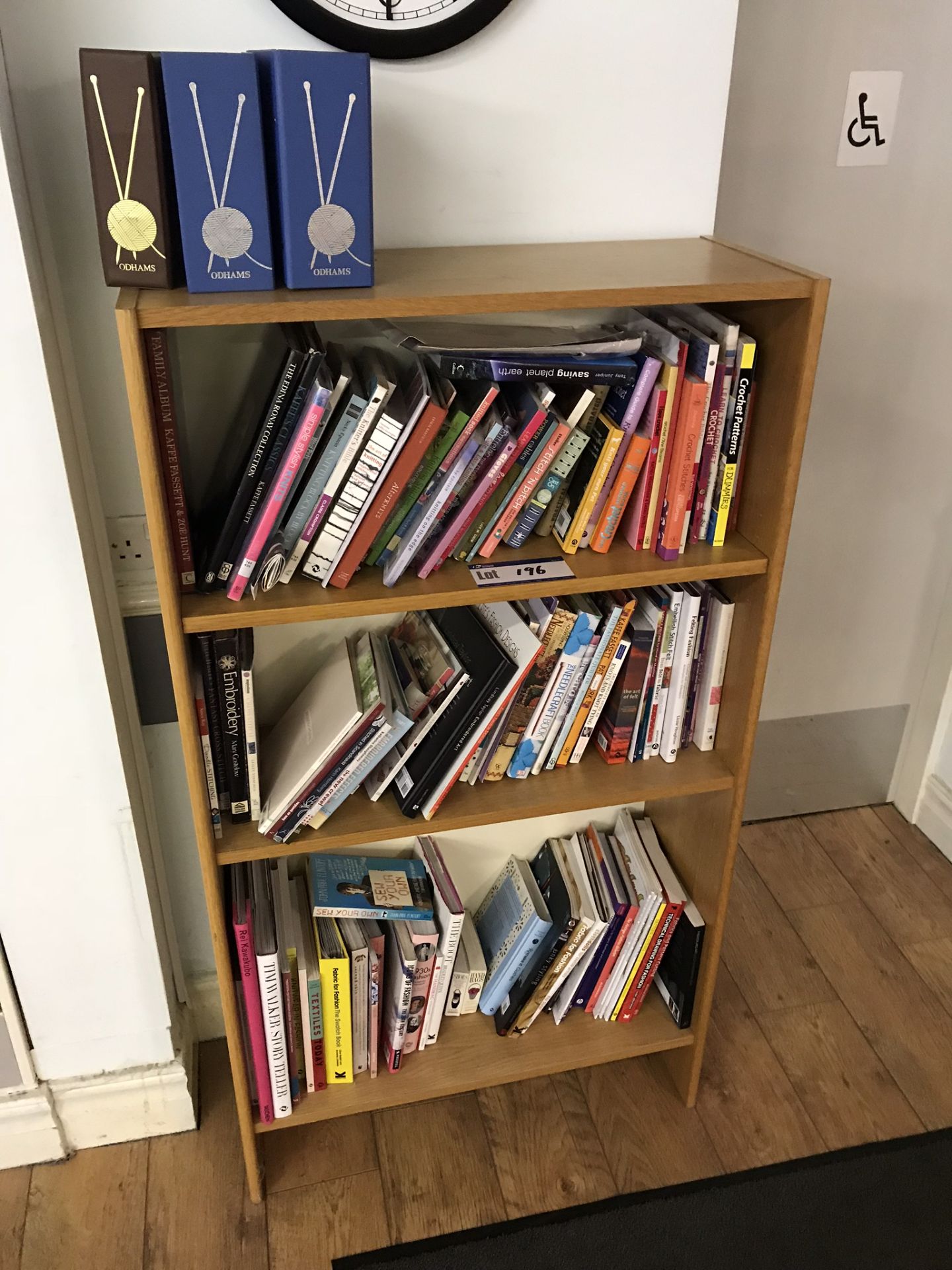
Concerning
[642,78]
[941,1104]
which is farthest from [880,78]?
[941,1104]

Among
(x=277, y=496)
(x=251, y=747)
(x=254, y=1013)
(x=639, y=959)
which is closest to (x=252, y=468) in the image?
(x=277, y=496)

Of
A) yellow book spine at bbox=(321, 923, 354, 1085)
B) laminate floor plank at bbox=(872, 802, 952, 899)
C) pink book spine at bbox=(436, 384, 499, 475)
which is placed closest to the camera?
pink book spine at bbox=(436, 384, 499, 475)

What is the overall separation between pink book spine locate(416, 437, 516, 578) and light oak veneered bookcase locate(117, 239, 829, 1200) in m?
0.02

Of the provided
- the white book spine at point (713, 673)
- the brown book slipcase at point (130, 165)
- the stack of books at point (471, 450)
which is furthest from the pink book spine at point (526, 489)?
the brown book slipcase at point (130, 165)

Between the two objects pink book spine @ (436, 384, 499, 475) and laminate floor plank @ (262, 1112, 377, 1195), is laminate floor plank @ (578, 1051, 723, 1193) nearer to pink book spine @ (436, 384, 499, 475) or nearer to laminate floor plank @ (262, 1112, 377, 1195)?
laminate floor plank @ (262, 1112, 377, 1195)

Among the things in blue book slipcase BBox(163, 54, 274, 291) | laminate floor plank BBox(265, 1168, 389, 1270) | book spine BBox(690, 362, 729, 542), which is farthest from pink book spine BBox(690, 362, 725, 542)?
laminate floor plank BBox(265, 1168, 389, 1270)

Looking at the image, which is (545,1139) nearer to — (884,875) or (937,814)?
(884,875)

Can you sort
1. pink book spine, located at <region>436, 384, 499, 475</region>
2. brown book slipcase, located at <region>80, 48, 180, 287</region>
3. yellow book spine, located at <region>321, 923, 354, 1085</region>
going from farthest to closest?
1. yellow book spine, located at <region>321, 923, 354, 1085</region>
2. pink book spine, located at <region>436, 384, 499, 475</region>
3. brown book slipcase, located at <region>80, 48, 180, 287</region>

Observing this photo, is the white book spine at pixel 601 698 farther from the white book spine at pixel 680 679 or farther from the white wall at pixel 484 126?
the white wall at pixel 484 126

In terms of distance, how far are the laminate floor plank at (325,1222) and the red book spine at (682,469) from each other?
114cm

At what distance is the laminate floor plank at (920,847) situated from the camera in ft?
7.61

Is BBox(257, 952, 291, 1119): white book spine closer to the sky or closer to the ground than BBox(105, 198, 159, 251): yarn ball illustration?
closer to the ground

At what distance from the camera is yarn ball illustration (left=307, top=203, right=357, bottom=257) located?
1.07 m

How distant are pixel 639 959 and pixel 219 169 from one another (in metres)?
1.34
